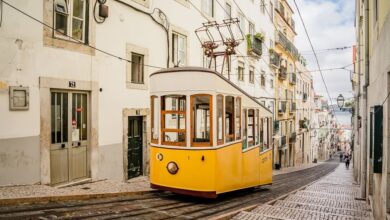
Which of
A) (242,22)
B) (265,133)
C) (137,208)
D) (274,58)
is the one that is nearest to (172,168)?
(137,208)

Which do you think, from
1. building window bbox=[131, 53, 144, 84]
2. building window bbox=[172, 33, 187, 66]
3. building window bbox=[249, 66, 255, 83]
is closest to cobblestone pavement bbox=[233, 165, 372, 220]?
building window bbox=[131, 53, 144, 84]

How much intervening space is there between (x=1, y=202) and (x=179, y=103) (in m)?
4.26

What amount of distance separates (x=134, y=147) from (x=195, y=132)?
4.64 meters

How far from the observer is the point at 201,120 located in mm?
8203

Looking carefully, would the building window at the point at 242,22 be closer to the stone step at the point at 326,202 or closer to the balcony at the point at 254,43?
the balcony at the point at 254,43

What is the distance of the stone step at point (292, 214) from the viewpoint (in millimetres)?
7113

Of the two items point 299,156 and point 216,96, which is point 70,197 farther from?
point 299,156

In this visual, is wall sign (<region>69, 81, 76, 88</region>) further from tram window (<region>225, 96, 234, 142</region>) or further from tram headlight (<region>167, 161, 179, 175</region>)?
tram window (<region>225, 96, 234, 142</region>)

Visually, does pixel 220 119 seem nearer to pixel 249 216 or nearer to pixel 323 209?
pixel 249 216

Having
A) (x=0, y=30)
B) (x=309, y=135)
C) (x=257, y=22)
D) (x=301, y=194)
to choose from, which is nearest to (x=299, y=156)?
(x=309, y=135)

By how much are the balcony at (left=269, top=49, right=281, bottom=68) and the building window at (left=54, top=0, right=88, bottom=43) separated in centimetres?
2065

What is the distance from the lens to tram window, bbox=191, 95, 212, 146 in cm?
796

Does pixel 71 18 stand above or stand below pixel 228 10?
below

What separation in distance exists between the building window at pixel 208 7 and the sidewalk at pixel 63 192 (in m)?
10.6
